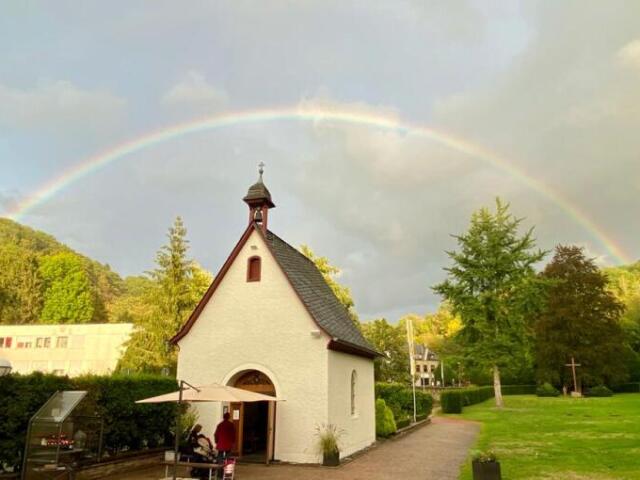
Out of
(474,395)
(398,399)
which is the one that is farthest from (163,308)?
(474,395)

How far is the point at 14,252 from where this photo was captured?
83.6m

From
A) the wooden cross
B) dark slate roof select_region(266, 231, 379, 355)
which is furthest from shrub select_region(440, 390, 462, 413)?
dark slate roof select_region(266, 231, 379, 355)

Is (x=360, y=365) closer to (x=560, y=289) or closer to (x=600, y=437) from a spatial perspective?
(x=600, y=437)

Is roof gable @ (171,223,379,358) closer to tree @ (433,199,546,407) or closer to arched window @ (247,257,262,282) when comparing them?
arched window @ (247,257,262,282)

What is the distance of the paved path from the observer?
15.0 m

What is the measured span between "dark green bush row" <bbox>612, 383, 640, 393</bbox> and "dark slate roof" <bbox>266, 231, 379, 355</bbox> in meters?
52.5

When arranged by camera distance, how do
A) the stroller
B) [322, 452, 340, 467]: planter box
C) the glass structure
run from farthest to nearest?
[322, 452, 340, 467]: planter box
the stroller
the glass structure

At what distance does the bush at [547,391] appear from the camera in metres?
58.8

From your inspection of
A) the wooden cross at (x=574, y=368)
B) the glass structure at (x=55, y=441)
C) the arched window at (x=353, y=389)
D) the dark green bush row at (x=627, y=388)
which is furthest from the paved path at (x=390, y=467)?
the dark green bush row at (x=627, y=388)

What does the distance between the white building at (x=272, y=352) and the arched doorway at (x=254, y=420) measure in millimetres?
39

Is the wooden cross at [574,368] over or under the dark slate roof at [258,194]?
under

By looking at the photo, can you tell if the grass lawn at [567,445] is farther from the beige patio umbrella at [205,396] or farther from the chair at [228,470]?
the beige patio umbrella at [205,396]

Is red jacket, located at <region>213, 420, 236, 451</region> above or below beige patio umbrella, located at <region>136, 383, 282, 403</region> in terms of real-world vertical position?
below

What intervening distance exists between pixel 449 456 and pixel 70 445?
525 inches
